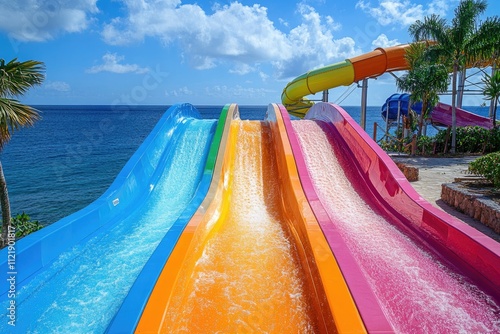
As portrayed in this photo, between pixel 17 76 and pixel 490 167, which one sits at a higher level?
pixel 17 76

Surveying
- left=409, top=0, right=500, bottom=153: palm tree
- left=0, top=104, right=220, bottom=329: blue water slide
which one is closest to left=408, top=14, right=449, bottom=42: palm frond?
left=409, top=0, right=500, bottom=153: palm tree

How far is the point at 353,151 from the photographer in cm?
833

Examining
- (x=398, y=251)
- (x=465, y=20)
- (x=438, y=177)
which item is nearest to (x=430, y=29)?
(x=465, y=20)

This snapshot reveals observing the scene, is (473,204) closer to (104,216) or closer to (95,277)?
(95,277)

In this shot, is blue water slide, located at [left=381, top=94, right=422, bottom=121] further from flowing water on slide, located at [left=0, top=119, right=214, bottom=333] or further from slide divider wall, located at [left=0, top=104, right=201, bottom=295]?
flowing water on slide, located at [left=0, top=119, right=214, bottom=333]

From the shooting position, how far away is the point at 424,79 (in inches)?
481

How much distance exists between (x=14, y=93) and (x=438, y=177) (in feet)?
33.1

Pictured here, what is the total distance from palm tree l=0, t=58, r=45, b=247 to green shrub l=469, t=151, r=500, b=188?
29.3 feet

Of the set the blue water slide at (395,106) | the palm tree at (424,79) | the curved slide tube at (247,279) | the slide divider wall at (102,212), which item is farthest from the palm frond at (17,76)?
the blue water slide at (395,106)

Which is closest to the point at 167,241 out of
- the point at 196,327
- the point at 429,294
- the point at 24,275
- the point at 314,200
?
the point at 196,327

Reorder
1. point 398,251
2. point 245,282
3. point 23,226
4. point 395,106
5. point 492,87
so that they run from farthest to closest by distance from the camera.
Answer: point 395,106 < point 492,87 < point 23,226 < point 398,251 < point 245,282

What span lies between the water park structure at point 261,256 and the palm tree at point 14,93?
6.90ft

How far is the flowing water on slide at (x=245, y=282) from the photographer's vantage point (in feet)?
11.4

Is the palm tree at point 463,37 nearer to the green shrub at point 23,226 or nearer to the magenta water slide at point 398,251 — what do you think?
the magenta water slide at point 398,251
